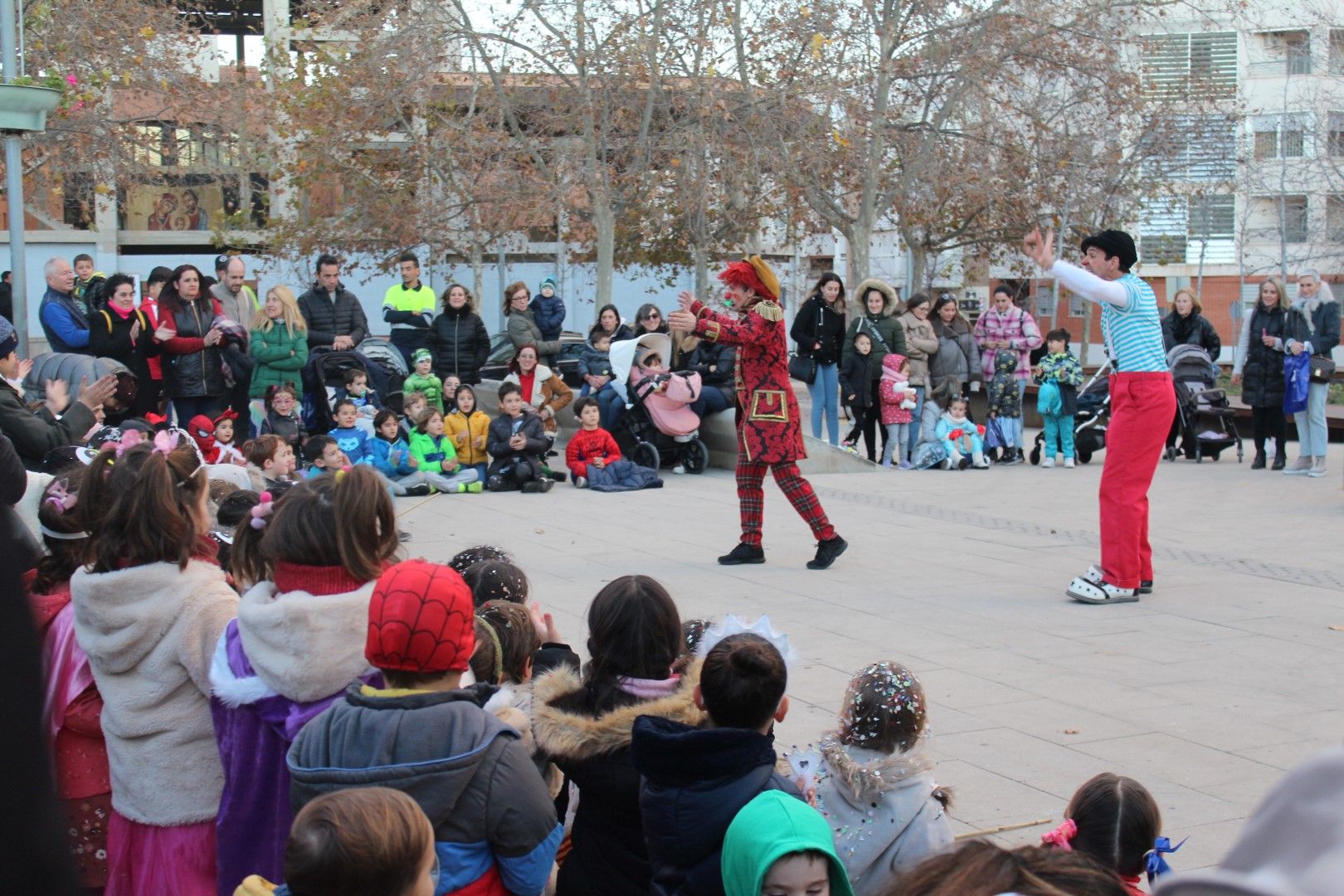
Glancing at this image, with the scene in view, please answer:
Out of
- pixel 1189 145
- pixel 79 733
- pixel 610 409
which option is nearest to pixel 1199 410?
pixel 610 409

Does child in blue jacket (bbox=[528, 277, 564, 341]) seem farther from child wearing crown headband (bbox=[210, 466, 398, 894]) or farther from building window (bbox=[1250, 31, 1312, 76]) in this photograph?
building window (bbox=[1250, 31, 1312, 76])

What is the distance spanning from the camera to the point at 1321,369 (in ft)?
45.7

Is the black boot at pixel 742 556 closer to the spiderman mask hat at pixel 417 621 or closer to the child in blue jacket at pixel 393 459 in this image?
the child in blue jacket at pixel 393 459

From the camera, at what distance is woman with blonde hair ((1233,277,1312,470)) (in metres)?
14.2

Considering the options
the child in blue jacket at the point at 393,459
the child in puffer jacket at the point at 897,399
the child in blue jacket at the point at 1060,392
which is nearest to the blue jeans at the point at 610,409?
the child in blue jacket at the point at 393,459

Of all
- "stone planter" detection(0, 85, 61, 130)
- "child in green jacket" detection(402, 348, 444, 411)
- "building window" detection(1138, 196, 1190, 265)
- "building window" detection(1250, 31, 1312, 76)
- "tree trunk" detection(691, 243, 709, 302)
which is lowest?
"child in green jacket" detection(402, 348, 444, 411)

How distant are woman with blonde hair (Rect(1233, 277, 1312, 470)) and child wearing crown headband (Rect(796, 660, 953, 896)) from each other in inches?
469

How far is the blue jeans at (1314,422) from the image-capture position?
14016 millimetres

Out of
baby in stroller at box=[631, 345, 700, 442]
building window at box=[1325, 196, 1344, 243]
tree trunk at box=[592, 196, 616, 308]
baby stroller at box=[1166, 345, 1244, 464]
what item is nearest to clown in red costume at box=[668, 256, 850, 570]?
baby in stroller at box=[631, 345, 700, 442]

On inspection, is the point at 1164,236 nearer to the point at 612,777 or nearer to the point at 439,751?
the point at 612,777

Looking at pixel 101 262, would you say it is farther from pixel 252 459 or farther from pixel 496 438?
pixel 252 459

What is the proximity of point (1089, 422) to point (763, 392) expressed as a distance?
7.53 m

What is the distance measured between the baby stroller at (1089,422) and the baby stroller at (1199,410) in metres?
0.75

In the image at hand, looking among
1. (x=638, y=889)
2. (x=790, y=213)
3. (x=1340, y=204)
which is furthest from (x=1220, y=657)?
(x=1340, y=204)
